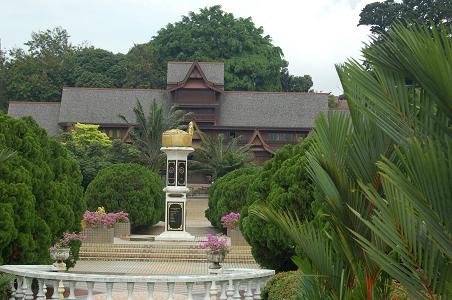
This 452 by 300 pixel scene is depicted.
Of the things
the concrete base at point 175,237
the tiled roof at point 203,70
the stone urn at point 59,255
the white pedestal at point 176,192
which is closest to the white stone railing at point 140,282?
the stone urn at point 59,255

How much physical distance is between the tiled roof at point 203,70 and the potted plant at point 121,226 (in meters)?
28.8

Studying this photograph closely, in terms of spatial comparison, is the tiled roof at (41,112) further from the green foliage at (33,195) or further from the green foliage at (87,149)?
the green foliage at (33,195)

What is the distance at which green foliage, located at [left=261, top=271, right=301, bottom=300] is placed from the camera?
9.14 metres

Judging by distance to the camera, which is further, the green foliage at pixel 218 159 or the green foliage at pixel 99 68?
the green foliage at pixel 99 68

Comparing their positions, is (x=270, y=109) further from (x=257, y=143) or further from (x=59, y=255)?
(x=59, y=255)

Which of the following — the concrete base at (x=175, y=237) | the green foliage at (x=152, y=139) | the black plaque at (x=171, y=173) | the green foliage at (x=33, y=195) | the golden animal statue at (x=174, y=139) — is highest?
the green foliage at (x=152, y=139)

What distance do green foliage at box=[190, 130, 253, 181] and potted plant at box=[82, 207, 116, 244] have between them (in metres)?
18.7

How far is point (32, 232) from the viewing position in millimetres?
10906

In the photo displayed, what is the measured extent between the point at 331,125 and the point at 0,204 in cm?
696

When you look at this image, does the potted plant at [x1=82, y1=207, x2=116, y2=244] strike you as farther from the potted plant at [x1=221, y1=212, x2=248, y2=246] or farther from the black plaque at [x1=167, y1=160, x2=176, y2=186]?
the potted plant at [x1=221, y1=212, x2=248, y2=246]

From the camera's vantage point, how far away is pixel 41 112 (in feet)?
173

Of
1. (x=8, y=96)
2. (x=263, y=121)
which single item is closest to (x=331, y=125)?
(x=263, y=121)

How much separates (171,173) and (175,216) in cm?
142

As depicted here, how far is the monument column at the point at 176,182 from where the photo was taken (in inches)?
963
